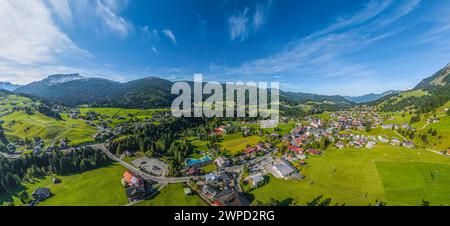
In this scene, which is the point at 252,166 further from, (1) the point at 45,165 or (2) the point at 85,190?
(1) the point at 45,165

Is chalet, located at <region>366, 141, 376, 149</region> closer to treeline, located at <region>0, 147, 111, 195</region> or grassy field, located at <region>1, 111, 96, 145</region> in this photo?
treeline, located at <region>0, 147, 111, 195</region>

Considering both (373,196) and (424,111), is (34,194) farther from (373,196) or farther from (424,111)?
(424,111)

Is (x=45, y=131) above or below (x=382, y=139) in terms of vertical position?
above

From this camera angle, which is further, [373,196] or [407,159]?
[407,159]

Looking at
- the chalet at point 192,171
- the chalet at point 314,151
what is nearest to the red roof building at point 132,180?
the chalet at point 192,171

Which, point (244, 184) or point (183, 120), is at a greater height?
point (183, 120)

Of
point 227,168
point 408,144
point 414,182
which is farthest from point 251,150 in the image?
point 408,144

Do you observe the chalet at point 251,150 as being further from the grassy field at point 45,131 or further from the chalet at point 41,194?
the grassy field at point 45,131
